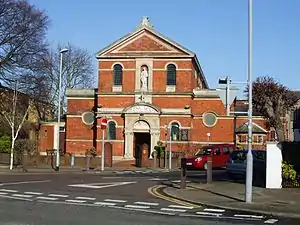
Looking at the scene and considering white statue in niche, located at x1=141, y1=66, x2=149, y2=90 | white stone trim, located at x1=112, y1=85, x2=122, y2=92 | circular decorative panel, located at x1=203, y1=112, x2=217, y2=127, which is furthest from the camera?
circular decorative panel, located at x1=203, y1=112, x2=217, y2=127

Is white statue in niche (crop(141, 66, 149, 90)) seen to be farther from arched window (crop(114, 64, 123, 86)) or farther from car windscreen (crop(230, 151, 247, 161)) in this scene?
car windscreen (crop(230, 151, 247, 161))

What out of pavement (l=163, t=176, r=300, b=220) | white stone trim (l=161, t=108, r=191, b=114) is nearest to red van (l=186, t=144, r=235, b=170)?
white stone trim (l=161, t=108, r=191, b=114)

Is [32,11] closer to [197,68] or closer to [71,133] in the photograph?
[71,133]

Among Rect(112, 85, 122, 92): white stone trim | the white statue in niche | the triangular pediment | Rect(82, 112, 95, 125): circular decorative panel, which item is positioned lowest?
Rect(82, 112, 95, 125): circular decorative panel

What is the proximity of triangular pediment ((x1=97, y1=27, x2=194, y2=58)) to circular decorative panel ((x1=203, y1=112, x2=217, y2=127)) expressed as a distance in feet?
23.4

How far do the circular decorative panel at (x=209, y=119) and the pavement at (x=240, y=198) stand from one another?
36931 millimetres

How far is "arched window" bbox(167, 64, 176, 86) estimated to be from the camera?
5922 cm

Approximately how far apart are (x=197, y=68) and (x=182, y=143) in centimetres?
1128

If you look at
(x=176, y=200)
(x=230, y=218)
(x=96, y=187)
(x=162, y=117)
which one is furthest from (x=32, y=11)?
(x=230, y=218)

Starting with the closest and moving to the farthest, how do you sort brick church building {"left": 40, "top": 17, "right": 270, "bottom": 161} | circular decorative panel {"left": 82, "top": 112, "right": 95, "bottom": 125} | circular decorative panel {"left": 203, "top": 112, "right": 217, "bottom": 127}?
brick church building {"left": 40, "top": 17, "right": 270, "bottom": 161}
circular decorative panel {"left": 203, "top": 112, "right": 217, "bottom": 127}
circular decorative panel {"left": 82, "top": 112, "right": 95, "bottom": 125}

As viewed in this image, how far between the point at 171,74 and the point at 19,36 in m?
17.2

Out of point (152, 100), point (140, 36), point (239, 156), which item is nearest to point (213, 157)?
point (239, 156)

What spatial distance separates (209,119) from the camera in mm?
61281

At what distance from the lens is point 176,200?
1816 centimetres
